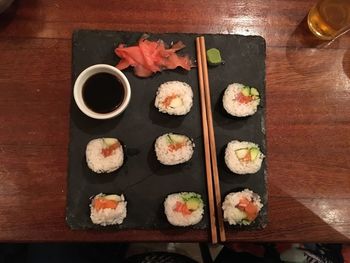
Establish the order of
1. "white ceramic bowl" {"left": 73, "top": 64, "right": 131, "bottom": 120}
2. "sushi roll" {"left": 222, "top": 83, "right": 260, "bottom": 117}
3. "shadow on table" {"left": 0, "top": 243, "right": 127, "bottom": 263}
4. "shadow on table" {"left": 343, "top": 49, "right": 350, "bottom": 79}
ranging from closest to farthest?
"white ceramic bowl" {"left": 73, "top": 64, "right": 131, "bottom": 120} < "sushi roll" {"left": 222, "top": 83, "right": 260, "bottom": 117} < "shadow on table" {"left": 343, "top": 49, "right": 350, "bottom": 79} < "shadow on table" {"left": 0, "top": 243, "right": 127, "bottom": 263}

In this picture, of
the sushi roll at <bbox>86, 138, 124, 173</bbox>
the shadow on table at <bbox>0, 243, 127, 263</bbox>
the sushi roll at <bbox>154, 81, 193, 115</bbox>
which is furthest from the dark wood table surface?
the shadow on table at <bbox>0, 243, 127, 263</bbox>

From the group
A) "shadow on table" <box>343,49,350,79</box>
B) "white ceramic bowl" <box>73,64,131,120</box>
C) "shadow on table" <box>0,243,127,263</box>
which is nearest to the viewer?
"white ceramic bowl" <box>73,64,131,120</box>

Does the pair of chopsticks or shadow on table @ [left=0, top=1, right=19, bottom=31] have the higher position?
shadow on table @ [left=0, top=1, right=19, bottom=31]

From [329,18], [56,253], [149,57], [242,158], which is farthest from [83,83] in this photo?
[329,18]

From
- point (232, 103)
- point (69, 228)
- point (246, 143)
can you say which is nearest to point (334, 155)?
point (246, 143)

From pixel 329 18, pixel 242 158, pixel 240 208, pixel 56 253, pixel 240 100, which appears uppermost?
pixel 329 18

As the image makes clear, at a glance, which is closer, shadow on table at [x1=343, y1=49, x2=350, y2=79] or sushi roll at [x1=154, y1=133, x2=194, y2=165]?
sushi roll at [x1=154, y1=133, x2=194, y2=165]

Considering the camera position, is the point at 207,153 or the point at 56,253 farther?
the point at 56,253

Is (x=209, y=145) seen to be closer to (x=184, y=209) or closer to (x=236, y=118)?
(x=236, y=118)

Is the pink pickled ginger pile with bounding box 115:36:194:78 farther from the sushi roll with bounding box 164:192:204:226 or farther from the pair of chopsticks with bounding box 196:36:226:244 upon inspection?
the sushi roll with bounding box 164:192:204:226
